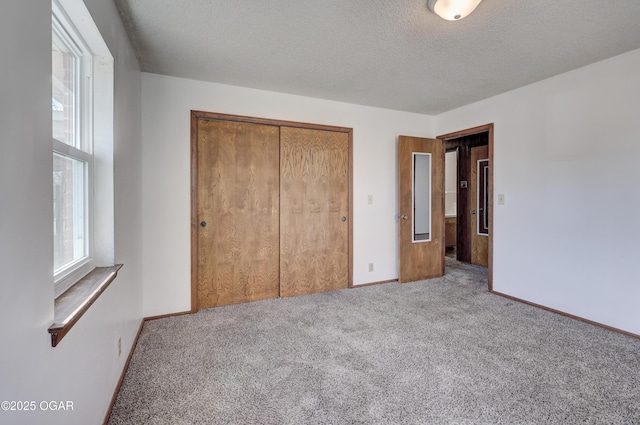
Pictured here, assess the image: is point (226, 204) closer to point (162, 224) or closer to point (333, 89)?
point (162, 224)

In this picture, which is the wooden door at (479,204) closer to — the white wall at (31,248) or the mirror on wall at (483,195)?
the mirror on wall at (483,195)

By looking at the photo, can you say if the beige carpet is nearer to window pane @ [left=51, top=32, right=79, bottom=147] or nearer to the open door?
the open door

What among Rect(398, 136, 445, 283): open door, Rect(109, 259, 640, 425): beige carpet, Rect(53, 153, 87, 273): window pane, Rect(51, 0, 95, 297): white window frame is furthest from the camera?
Rect(398, 136, 445, 283): open door

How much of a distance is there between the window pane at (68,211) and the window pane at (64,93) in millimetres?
136

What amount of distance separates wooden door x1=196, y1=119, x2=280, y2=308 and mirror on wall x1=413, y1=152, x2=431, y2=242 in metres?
2.01

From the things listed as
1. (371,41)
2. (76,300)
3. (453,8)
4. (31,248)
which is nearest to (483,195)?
(371,41)

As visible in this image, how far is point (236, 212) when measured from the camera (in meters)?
3.32

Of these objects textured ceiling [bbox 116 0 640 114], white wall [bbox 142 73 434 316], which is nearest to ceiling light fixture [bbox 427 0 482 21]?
textured ceiling [bbox 116 0 640 114]

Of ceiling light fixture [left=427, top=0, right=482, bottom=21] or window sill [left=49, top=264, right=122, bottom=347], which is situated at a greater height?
ceiling light fixture [left=427, top=0, right=482, bottom=21]

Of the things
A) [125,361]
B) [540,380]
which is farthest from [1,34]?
[540,380]

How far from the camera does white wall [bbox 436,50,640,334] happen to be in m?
2.60

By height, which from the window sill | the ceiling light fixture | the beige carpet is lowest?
the beige carpet

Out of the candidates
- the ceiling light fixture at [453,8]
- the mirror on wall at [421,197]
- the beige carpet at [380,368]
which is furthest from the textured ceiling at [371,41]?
the beige carpet at [380,368]

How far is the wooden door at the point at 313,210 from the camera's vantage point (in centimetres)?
358
